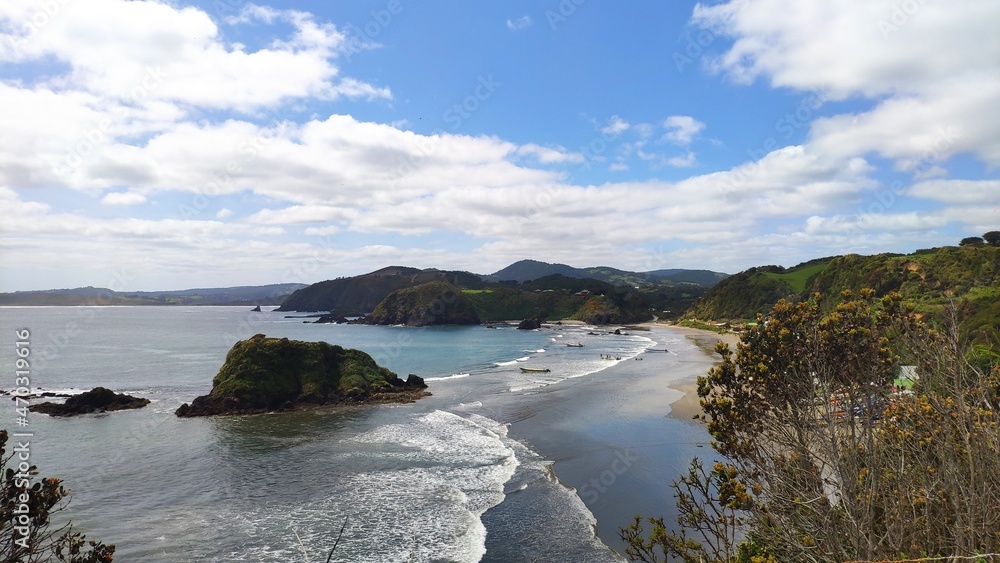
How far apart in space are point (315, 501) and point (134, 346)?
8081cm

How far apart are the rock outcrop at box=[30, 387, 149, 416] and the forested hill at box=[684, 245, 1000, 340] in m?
40.9

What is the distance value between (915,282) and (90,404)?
272 feet

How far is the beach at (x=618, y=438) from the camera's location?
18.9 m

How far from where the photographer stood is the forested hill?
37156 mm

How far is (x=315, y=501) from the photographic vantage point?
63.1 feet

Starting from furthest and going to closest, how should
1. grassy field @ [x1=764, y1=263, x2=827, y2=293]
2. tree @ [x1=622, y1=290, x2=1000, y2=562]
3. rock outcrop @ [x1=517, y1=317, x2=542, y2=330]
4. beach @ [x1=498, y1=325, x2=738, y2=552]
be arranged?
rock outcrop @ [x1=517, y1=317, x2=542, y2=330] → grassy field @ [x1=764, y1=263, x2=827, y2=293] → beach @ [x1=498, y1=325, x2=738, y2=552] → tree @ [x1=622, y1=290, x2=1000, y2=562]

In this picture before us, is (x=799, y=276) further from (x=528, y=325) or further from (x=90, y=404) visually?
(x=90, y=404)

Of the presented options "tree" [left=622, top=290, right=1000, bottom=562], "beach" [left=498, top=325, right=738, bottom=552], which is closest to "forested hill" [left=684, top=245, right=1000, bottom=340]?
"beach" [left=498, top=325, right=738, bottom=552]

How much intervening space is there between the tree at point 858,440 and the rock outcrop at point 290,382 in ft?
110

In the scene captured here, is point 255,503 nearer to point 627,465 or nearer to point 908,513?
point 627,465

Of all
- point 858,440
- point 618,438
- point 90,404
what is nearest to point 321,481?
point 618,438

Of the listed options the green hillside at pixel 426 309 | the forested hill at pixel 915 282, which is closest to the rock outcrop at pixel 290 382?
the forested hill at pixel 915 282

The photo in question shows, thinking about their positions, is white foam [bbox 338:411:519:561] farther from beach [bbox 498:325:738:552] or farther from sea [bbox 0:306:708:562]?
beach [bbox 498:325:738:552]

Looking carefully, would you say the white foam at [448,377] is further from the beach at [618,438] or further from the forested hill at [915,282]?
the forested hill at [915,282]
